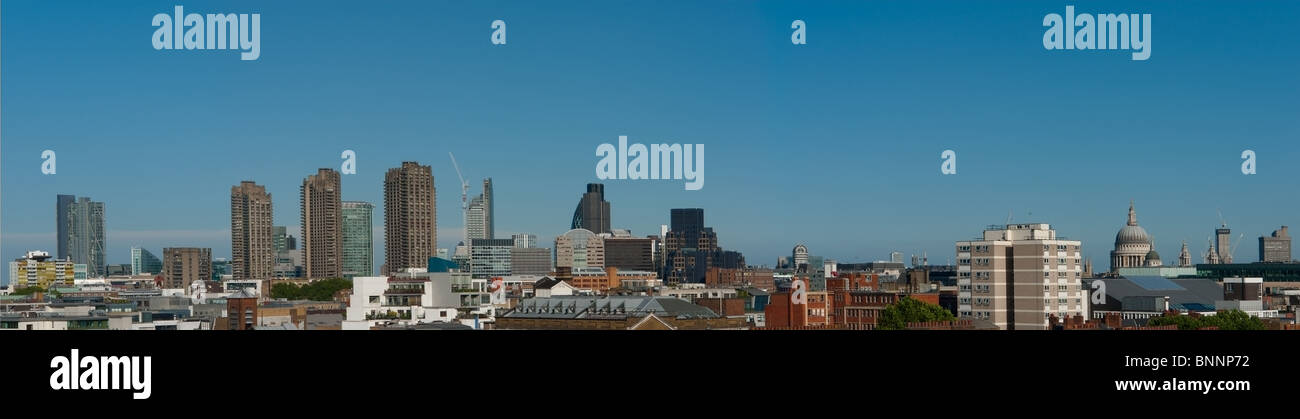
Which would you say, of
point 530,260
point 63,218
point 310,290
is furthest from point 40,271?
point 530,260

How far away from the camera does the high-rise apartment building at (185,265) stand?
132250 millimetres

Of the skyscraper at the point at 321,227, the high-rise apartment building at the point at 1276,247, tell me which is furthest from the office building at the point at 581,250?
the high-rise apartment building at the point at 1276,247

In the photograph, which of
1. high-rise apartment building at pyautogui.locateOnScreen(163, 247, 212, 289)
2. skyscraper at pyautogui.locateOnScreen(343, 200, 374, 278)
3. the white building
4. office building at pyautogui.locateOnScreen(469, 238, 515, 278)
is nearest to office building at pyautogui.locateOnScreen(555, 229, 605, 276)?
office building at pyautogui.locateOnScreen(469, 238, 515, 278)

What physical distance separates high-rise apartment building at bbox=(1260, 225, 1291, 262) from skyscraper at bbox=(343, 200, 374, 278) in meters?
88.0

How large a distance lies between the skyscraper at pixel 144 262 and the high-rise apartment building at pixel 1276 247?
11637cm

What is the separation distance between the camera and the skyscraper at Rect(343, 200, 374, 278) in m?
154

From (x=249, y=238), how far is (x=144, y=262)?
28.2m

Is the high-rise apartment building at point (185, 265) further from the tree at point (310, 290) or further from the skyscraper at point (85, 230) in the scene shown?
the tree at point (310, 290)

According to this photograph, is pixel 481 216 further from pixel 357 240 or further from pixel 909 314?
pixel 909 314
